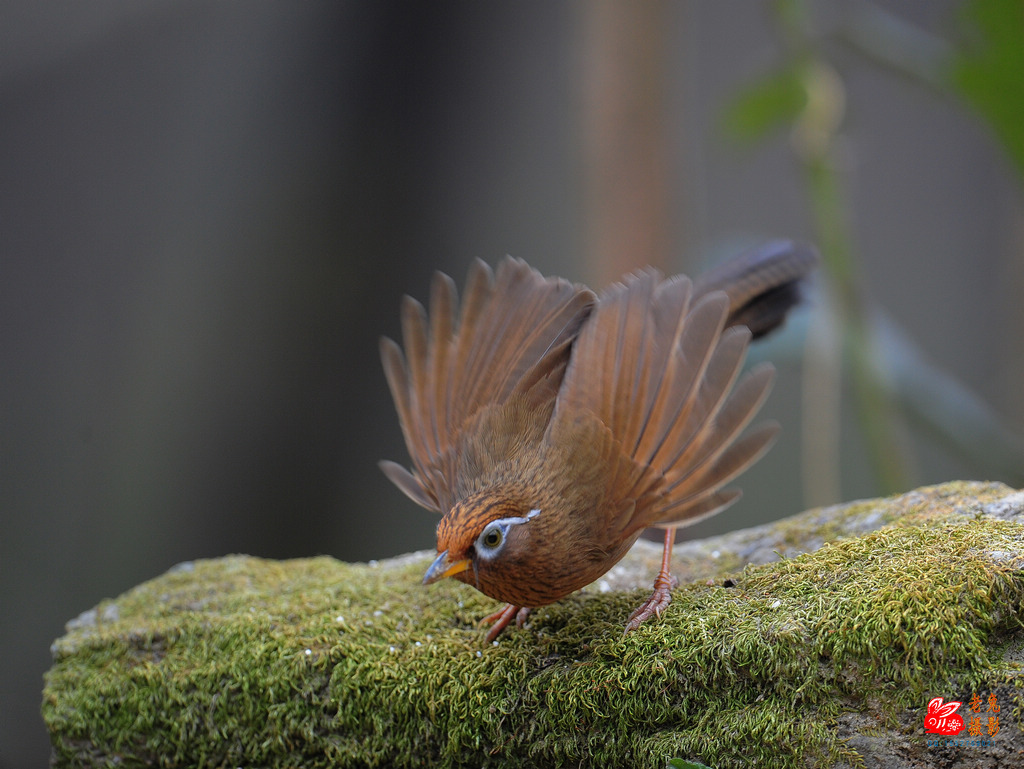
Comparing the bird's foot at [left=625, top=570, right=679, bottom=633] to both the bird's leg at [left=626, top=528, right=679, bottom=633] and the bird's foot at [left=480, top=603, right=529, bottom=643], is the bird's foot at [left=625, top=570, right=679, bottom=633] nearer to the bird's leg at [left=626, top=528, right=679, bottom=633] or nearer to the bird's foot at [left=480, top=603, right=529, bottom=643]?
the bird's leg at [left=626, top=528, right=679, bottom=633]

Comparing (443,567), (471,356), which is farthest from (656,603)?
(471,356)

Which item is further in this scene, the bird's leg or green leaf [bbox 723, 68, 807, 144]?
green leaf [bbox 723, 68, 807, 144]

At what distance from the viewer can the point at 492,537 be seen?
1700 mm

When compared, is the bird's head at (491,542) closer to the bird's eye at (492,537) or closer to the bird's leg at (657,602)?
the bird's eye at (492,537)

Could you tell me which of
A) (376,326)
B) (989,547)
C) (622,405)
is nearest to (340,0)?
(376,326)

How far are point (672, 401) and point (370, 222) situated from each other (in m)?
3.16

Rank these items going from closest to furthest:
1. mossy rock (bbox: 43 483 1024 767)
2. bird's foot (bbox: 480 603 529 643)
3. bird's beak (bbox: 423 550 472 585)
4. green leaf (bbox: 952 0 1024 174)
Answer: mossy rock (bbox: 43 483 1024 767), bird's beak (bbox: 423 550 472 585), bird's foot (bbox: 480 603 529 643), green leaf (bbox: 952 0 1024 174)

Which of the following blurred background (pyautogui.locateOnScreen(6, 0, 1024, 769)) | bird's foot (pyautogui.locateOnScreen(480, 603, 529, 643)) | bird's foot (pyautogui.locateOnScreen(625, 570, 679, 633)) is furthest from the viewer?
blurred background (pyautogui.locateOnScreen(6, 0, 1024, 769))

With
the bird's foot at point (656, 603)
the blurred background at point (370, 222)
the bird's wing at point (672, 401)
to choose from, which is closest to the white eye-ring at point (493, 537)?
the bird's wing at point (672, 401)

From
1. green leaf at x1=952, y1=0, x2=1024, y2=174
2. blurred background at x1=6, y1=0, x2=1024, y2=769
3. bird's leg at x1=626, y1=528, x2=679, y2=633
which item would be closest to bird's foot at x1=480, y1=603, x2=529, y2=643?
bird's leg at x1=626, y1=528, x2=679, y2=633

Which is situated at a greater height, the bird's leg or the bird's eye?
the bird's eye

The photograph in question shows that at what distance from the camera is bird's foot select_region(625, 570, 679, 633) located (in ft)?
6.00

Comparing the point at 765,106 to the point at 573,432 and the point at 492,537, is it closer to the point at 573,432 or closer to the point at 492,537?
the point at 573,432

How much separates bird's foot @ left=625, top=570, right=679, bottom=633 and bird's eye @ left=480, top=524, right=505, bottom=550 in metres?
0.38
